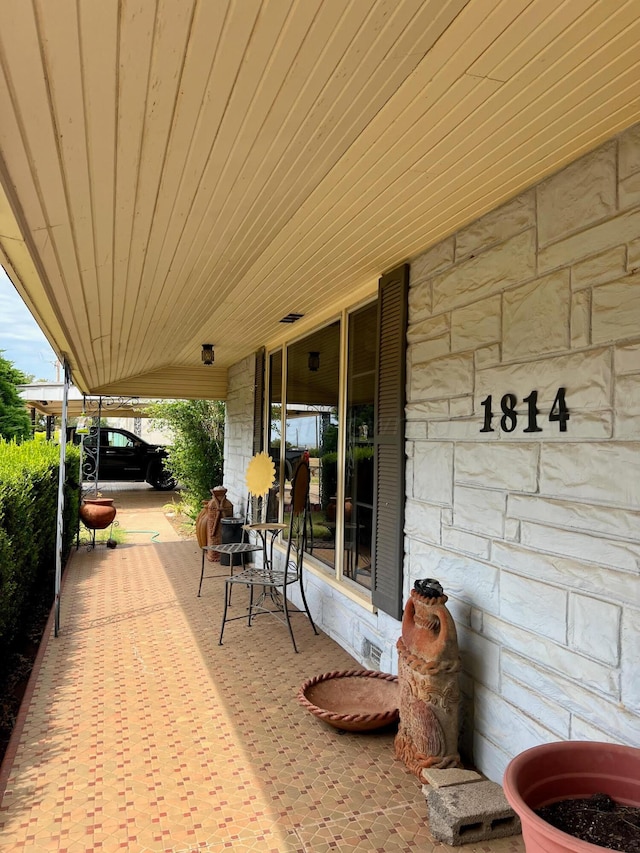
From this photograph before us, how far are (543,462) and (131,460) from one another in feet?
47.9

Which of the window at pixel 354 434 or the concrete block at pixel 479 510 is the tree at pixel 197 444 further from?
the concrete block at pixel 479 510

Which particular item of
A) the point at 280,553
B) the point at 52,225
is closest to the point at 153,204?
the point at 52,225

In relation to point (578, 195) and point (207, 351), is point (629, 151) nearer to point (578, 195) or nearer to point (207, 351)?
point (578, 195)

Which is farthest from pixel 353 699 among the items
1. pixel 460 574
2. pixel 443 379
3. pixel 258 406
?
pixel 258 406

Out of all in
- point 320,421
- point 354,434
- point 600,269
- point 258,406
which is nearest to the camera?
point 600,269

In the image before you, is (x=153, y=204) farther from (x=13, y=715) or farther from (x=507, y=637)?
(x=13, y=715)

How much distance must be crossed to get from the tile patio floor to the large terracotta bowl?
11 centimetres

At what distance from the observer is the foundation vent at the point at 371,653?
3223 mm

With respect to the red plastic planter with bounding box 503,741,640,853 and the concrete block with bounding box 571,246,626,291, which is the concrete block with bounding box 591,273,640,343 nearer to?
the concrete block with bounding box 571,246,626,291

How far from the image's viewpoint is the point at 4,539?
320cm

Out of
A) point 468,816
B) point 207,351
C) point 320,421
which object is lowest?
point 468,816

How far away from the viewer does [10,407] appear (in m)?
15.7

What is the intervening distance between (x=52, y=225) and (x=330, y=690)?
243cm

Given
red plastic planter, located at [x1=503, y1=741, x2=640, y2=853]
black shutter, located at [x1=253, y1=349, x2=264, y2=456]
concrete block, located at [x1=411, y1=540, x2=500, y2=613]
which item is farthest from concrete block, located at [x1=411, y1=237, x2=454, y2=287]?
black shutter, located at [x1=253, y1=349, x2=264, y2=456]
